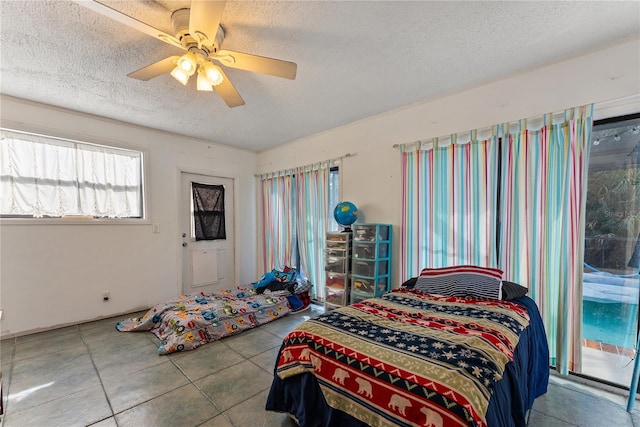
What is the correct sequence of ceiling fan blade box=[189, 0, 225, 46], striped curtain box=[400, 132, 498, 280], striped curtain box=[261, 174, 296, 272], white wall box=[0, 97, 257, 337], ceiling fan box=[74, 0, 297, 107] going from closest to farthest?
ceiling fan blade box=[189, 0, 225, 46] → ceiling fan box=[74, 0, 297, 107] → striped curtain box=[400, 132, 498, 280] → white wall box=[0, 97, 257, 337] → striped curtain box=[261, 174, 296, 272]

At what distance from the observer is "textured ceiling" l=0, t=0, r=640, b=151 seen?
164cm

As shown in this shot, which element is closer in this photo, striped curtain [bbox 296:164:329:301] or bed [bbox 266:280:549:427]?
bed [bbox 266:280:549:427]

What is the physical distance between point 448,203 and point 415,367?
192 cm

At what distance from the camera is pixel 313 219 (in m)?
3.97

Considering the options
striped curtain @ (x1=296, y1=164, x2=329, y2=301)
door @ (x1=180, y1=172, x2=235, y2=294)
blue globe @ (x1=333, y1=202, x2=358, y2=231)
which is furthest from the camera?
door @ (x1=180, y1=172, x2=235, y2=294)

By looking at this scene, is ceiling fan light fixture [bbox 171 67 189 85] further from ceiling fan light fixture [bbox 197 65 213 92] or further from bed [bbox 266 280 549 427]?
bed [bbox 266 280 549 427]

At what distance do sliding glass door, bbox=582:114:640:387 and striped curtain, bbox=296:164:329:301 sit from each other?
8.79 feet

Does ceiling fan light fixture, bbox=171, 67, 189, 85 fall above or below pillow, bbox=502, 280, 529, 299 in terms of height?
above

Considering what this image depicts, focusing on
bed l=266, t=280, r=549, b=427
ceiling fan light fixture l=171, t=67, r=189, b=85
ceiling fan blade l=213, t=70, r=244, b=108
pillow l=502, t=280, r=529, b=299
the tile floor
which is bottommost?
the tile floor

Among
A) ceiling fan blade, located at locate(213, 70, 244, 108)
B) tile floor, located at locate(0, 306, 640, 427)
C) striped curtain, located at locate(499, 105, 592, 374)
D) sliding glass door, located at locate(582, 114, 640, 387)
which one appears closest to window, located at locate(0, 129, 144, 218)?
tile floor, located at locate(0, 306, 640, 427)

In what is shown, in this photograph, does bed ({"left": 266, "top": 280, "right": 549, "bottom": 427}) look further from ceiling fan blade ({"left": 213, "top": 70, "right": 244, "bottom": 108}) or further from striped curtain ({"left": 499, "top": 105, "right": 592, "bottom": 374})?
ceiling fan blade ({"left": 213, "top": 70, "right": 244, "bottom": 108})

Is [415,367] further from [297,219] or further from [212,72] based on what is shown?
[297,219]

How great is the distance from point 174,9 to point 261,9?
53 centimetres

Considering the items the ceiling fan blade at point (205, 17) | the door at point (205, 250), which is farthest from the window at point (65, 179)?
the ceiling fan blade at point (205, 17)
